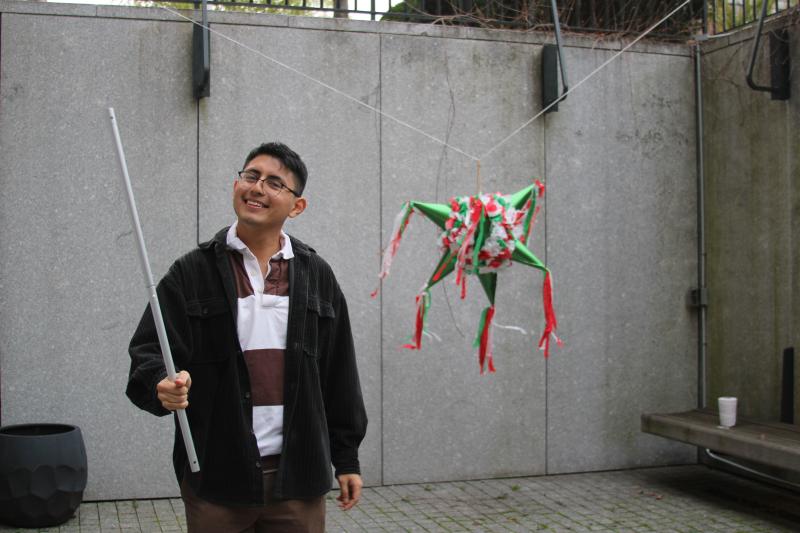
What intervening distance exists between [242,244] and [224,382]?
46 cm

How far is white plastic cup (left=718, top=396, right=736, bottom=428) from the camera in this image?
21.7 ft

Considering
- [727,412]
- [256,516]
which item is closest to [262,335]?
[256,516]

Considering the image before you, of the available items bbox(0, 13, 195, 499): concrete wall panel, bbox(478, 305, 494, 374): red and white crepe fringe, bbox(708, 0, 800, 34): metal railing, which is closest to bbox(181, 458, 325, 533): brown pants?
bbox(478, 305, 494, 374): red and white crepe fringe

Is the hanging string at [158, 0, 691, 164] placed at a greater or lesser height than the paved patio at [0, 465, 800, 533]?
greater

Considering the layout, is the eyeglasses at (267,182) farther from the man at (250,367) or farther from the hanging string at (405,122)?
the hanging string at (405,122)

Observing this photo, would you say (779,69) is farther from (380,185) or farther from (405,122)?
(380,185)

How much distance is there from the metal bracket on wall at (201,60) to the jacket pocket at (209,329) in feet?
12.4

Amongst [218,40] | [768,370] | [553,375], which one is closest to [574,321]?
[553,375]

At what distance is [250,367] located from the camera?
9.92ft

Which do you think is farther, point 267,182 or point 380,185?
point 380,185

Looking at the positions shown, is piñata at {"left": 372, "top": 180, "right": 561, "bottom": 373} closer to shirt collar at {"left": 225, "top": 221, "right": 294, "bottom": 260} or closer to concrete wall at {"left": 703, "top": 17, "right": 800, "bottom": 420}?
shirt collar at {"left": 225, "top": 221, "right": 294, "bottom": 260}

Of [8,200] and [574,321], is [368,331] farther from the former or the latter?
→ [8,200]

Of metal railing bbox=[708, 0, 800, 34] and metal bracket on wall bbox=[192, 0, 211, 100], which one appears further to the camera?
metal railing bbox=[708, 0, 800, 34]

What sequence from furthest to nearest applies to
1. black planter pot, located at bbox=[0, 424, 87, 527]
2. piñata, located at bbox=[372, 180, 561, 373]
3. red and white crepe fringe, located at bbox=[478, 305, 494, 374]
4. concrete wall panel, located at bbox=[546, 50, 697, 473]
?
concrete wall panel, located at bbox=[546, 50, 697, 473] → black planter pot, located at bbox=[0, 424, 87, 527] → red and white crepe fringe, located at bbox=[478, 305, 494, 374] → piñata, located at bbox=[372, 180, 561, 373]
